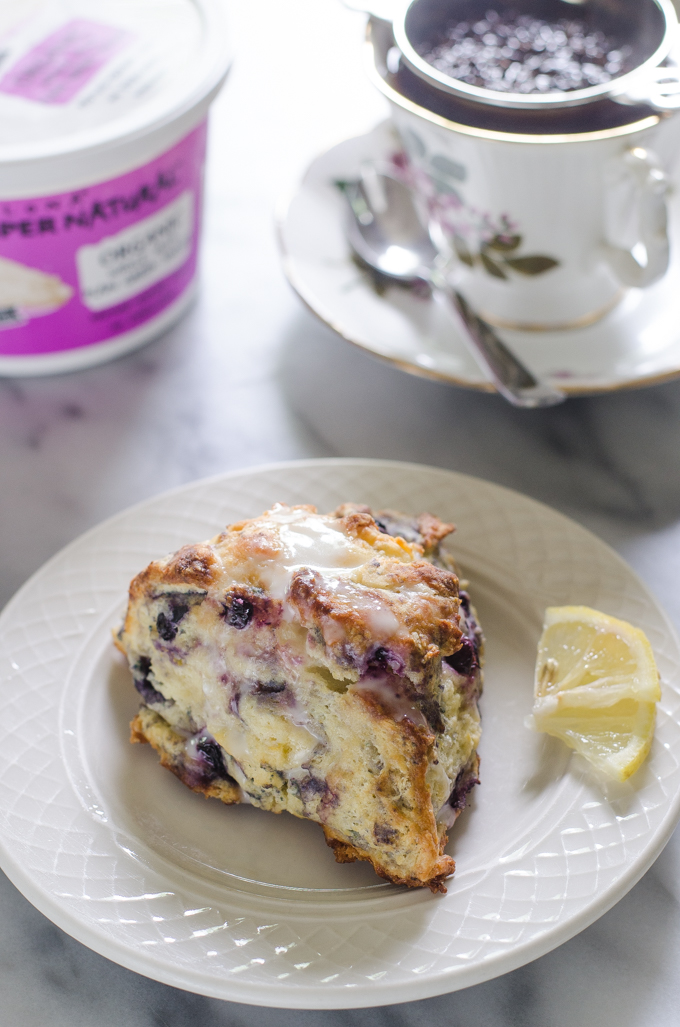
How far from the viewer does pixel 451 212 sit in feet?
5.57

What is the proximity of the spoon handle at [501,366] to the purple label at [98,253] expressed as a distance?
1.58 feet

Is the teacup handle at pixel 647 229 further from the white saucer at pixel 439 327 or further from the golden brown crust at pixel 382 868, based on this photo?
the golden brown crust at pixel 382 868

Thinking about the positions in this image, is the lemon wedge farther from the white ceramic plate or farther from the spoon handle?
the spoon handle

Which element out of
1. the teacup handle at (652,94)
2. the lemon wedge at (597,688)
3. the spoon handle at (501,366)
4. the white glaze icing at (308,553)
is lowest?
the lemon wedge at (597,688)

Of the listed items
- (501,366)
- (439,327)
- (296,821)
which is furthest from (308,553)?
(439,327)

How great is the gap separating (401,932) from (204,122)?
1.28m

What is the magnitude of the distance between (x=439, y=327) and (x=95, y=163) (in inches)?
24.3

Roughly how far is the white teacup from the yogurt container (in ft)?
1.08

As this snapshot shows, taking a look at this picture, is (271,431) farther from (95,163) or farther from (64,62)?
(64,62)

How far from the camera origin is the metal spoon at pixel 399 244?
1.69m

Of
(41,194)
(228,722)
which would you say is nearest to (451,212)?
(41,194)

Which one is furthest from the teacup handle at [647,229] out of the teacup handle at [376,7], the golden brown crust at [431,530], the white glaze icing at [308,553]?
the white glaze icing at [308,553]

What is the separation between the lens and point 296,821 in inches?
45.0

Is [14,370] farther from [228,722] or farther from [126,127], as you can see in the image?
[228,722]
